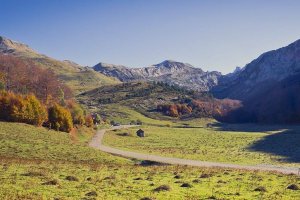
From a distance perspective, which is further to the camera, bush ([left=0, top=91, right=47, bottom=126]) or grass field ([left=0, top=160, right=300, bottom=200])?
bush ([left=0, top=91, right=47, bottom=126])

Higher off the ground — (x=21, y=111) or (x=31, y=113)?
(x=21, y=111)

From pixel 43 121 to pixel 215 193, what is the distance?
81309 mm

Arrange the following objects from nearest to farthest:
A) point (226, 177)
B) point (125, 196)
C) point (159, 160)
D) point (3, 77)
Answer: point (125, 196), point (226, 177), point (159, 160), point (3, 77)

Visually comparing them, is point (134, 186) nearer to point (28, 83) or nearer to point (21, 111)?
point (21, 111)

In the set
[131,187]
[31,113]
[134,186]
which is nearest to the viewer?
[131,187]

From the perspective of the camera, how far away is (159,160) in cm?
6725

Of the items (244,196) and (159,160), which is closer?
(244,196)

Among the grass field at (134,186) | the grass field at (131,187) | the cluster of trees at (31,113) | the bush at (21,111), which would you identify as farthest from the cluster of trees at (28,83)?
the grass field at (131,187)

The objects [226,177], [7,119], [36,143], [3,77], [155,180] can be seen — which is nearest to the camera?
[155,180]

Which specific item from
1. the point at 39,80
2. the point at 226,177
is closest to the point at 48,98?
the point at 39,80

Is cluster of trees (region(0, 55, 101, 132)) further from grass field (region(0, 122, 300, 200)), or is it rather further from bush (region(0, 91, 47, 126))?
grass field (region(0, 122, 300, 200))

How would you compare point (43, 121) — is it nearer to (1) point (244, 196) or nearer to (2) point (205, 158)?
(2) point (205, 158)

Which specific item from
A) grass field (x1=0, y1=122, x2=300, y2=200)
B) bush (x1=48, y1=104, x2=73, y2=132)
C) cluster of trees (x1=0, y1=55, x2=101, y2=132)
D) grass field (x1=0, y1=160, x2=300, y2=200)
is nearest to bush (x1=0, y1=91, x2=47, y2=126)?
cluster of trees (x1=0, y1=55, x2=101, y2=132)

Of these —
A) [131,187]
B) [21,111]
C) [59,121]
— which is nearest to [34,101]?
[21,111]
